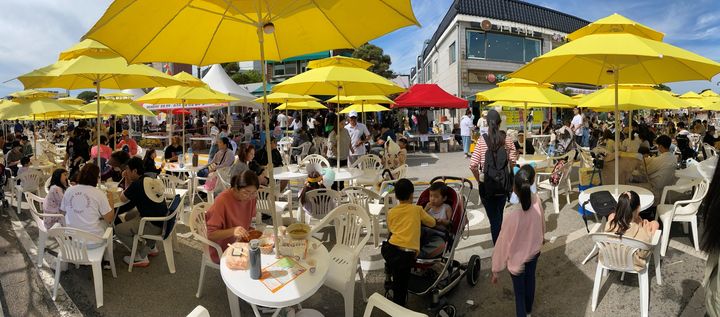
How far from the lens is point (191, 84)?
8547 mm

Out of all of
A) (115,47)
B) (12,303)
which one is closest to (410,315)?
(115,47)

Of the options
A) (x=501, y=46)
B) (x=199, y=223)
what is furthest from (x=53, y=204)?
(x=501, y=46)

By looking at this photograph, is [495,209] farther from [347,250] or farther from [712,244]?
[712,244]

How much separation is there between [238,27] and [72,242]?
8.70 ft

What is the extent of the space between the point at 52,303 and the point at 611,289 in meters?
5.59

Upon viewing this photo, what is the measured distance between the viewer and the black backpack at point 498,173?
4.59m

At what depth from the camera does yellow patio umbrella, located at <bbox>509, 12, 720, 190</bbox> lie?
3.81 m

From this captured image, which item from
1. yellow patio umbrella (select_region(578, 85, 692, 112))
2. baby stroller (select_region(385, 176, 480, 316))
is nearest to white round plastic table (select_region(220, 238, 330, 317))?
baby stroller (select_region(385, 176, 480, 316))

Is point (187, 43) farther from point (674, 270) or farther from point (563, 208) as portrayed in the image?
point (563, 208)

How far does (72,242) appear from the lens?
382 centimetres

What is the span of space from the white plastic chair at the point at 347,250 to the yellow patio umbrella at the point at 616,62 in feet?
8.59

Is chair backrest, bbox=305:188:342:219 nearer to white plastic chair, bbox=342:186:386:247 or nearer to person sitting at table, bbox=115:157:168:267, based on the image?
white plastic chair, bbox=342:186:386:247

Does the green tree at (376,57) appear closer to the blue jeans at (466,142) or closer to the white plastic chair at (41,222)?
the blue jeans at (466,142)

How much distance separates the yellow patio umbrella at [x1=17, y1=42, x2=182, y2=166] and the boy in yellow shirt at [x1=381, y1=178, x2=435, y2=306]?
12.3 ft
